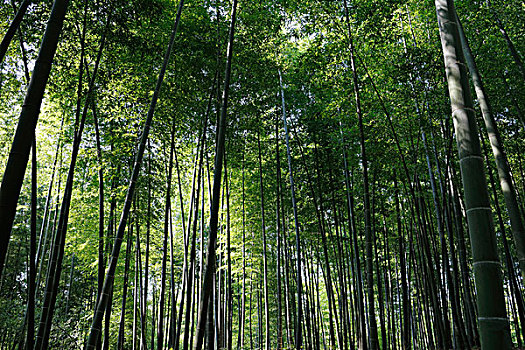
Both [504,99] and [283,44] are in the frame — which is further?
[283,44]

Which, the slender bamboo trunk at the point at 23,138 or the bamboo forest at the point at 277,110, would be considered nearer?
the slender bamboo trunk at the point at 23,138

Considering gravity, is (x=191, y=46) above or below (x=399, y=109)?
above

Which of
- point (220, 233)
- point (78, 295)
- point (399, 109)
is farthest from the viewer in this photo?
point (78, 295)

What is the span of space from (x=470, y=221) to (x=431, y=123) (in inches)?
175

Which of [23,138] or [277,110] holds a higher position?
[277,110]

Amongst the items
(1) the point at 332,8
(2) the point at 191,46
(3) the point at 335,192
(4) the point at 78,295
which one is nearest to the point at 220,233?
(3) the point at 335,192

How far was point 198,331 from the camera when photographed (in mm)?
3191

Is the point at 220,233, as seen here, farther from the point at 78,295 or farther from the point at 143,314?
the point at 78,295

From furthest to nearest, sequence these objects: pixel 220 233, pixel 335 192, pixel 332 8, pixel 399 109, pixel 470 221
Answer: pixel 220 233 < pixel 335 192 < pixel 399 109 < pixel 332 8 < pixel 470 221

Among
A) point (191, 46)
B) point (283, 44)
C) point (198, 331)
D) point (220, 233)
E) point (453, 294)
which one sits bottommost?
point (198, 331)

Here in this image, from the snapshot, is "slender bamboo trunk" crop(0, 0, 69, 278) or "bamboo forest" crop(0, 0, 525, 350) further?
"bamboo forest" crop(0, 0, 525, 350)

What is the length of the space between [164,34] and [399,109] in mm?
3987

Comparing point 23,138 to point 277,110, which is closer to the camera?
point 23,138

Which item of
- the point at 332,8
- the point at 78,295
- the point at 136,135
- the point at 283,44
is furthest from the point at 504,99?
the point at 78,295
